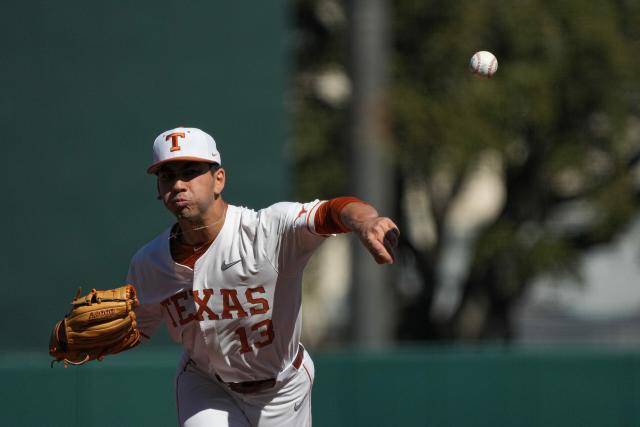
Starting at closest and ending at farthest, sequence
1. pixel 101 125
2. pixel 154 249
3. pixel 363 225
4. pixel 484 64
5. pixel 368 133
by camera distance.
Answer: pixel 363 225, pixel 154 249, pixel 484 64, pixel 368 133, pixel 101 125

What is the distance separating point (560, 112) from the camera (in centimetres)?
1603

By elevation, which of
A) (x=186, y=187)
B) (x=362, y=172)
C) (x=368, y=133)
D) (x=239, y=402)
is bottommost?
(x=239, y=402)

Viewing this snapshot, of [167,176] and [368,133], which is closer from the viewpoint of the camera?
[167,176]

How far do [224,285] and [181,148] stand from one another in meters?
0.53

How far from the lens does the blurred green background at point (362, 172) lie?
872 centimetres

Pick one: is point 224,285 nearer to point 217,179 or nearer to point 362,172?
point 217,179

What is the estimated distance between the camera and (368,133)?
386 inches

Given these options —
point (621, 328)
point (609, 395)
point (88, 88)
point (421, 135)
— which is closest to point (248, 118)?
point (88, 88)

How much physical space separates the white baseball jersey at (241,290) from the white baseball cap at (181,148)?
1.00 ft

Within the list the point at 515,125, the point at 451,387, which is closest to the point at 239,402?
the point at 451,387

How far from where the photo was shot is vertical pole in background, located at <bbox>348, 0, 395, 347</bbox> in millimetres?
9797

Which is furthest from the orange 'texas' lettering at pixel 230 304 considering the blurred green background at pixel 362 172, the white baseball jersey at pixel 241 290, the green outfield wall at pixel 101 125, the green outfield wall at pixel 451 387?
the green outfield wall at pixel 101 125

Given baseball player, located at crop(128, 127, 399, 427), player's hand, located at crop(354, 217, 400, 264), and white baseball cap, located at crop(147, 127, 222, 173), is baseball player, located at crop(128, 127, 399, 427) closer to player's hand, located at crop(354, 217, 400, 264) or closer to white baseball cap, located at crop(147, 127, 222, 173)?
white baseball cap, located at crop(147, 127, 222, 173)

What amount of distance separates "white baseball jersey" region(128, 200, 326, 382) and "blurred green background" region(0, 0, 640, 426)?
221cm
